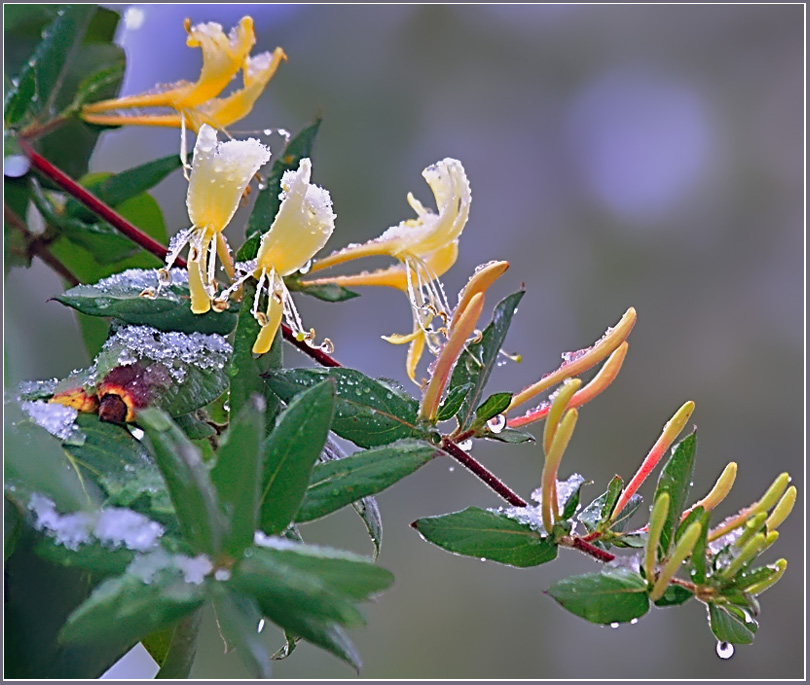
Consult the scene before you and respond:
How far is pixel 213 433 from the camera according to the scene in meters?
0.53

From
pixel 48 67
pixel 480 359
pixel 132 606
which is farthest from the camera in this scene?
pixel 48 67

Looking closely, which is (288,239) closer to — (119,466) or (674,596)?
(119,466)

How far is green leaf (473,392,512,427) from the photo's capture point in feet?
1.67

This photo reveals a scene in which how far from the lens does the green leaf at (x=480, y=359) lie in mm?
518

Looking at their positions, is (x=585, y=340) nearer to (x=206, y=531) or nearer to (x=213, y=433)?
(x=213, y=433)

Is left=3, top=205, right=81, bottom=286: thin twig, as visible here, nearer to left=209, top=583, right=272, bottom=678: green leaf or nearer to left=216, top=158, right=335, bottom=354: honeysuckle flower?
left=216, top=158, right=335, bottom=354: honeysuckle flower

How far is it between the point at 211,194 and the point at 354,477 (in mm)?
200

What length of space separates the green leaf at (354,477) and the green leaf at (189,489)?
0.06m

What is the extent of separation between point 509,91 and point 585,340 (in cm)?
106

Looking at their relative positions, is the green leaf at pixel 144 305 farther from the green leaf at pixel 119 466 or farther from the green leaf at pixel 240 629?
the green leaf at pixel 240 629

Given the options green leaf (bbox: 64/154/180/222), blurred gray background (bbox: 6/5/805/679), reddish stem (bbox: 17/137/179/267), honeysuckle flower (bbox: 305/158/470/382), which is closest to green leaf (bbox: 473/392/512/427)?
honeysuckle flower (bbox: 305/158/470/382)

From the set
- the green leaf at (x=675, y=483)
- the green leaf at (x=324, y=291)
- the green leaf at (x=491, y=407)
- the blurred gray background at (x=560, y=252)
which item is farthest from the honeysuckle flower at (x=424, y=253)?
the blurred gray background at (x=560, y=252)

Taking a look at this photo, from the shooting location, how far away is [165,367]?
501mm

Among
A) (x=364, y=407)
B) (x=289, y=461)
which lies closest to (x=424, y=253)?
(x=364, y=407)
